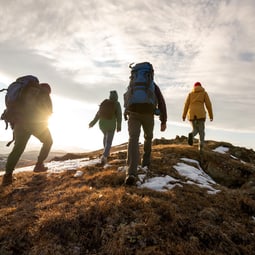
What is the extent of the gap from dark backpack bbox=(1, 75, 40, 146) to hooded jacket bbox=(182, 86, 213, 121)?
8759mm

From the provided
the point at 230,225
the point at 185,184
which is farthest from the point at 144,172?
the point at 230,225

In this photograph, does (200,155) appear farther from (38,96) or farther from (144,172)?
(38,96)

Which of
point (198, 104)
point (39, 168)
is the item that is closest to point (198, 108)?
point (198, 104)

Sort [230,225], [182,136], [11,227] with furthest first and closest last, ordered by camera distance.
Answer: [182,136]
[230,225]
[11,227]

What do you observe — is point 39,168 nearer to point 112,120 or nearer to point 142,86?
point 112,120

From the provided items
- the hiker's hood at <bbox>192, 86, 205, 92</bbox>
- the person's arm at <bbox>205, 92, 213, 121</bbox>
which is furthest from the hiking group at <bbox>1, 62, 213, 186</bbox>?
the hiker's hood at <bbox>192, 86, 205, 92</bbox>

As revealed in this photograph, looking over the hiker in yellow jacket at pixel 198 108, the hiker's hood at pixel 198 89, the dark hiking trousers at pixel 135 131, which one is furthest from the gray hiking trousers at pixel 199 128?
the dark hiking trousers at pixel 135 131

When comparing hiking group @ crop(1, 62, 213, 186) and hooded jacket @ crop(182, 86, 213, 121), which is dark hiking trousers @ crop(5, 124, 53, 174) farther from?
hooded jacket @ crop(182, 86, 213, 121)

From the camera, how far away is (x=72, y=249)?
467 cm

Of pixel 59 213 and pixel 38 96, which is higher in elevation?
pixel 38 96

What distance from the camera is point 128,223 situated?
17.5 ft

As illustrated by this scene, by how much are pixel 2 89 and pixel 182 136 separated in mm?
23152

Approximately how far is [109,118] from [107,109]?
44 cm

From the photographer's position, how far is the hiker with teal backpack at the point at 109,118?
12.1 metres
